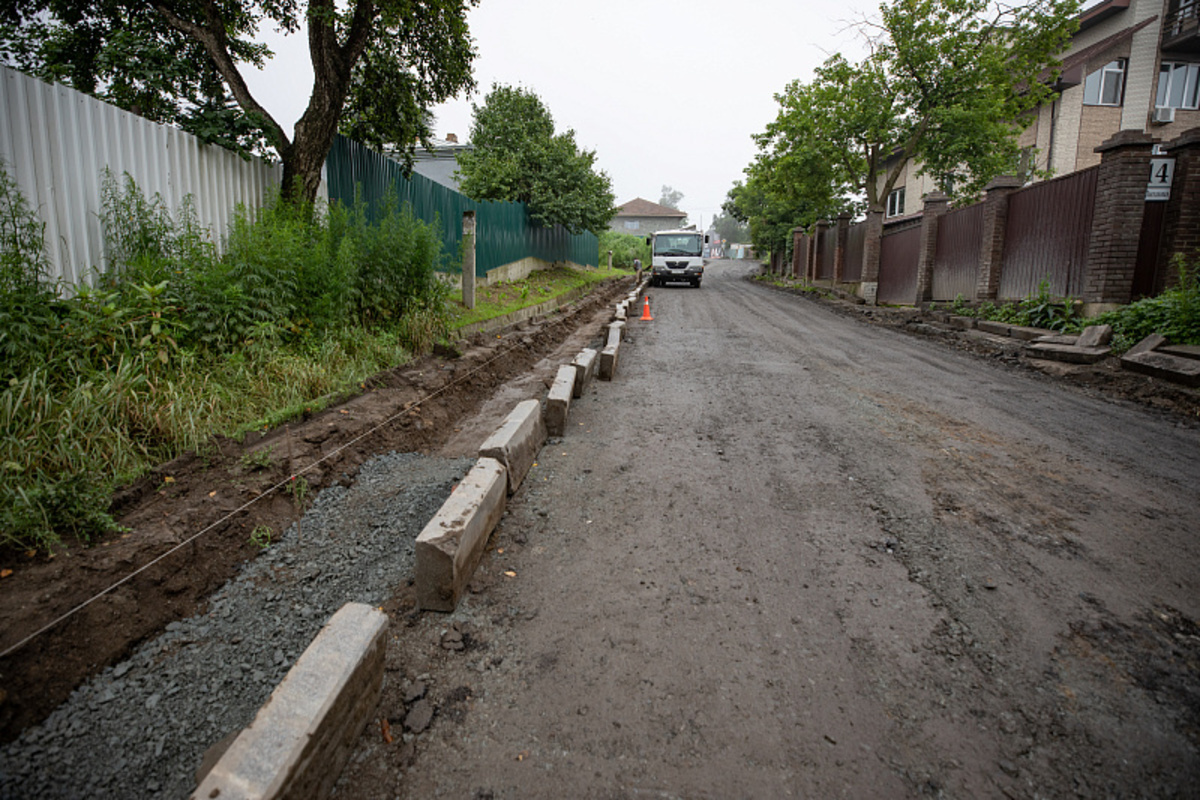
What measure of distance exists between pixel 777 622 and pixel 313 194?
746cm

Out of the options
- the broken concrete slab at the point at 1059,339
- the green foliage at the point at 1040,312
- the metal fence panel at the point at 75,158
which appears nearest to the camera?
the metal fence panel at the point at 75,158

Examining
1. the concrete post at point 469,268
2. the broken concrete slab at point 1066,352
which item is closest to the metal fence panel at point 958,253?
the broken concrete slab at point 1066,352

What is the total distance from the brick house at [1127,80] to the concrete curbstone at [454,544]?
23.3 metres

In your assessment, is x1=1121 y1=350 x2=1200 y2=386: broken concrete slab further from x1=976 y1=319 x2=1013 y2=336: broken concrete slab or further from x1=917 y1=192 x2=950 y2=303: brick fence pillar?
x1=917 y1=192 x2=950 y2=303: brick fence pillar

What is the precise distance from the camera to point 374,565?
287cm

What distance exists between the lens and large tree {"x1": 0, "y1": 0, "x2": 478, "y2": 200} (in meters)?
6.52

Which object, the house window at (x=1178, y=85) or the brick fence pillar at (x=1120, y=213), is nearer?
the brick fence pillar at (x=1120, y=213)

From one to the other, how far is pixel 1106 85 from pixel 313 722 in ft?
100.0

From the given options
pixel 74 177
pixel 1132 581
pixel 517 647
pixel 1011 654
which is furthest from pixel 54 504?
pixel 1132 581

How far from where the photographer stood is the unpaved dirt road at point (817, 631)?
5.93 feet

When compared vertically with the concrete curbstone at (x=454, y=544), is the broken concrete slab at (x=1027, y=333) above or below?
above

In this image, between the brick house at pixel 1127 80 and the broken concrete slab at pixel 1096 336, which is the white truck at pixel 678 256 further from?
the broken concrete slab at pixel 1096 336

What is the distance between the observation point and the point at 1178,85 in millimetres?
21219

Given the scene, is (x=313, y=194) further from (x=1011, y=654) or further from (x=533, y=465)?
(x=1011, y=654)
